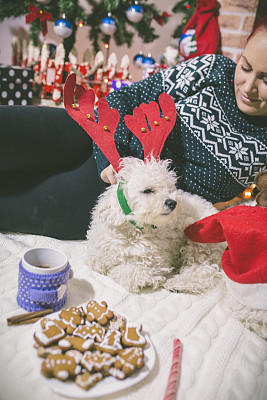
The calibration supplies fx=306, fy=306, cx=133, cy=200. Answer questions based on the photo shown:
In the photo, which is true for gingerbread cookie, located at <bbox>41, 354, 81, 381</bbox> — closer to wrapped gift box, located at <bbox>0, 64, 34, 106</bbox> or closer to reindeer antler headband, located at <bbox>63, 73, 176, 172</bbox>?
reindeer antler headband, located at <bbox>63, 73, 176, 172</bbox>

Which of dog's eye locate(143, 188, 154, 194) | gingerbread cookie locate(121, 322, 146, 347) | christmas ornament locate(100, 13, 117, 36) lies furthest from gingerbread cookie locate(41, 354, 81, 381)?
christmas ornament locate(100, 13, 117, 36)

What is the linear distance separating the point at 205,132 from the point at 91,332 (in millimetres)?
780

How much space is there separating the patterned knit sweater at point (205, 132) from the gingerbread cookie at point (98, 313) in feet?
1.64

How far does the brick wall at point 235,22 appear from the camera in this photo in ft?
6.89

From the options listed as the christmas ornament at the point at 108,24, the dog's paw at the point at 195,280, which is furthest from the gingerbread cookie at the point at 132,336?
the christmas ornament at the point at 108,24

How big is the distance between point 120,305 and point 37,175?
603 mm

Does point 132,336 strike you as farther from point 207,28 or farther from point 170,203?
point 207,28

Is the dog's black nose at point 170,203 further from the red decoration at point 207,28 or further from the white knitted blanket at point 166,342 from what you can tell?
the red decoration at point 207,28

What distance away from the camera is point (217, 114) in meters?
1.15

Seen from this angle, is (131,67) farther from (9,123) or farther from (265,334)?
(265,334)

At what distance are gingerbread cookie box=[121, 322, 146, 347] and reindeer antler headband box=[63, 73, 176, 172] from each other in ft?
1.46

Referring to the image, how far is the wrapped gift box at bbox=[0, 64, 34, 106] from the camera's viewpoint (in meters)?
2.13

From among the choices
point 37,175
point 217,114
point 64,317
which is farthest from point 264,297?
point 37,175

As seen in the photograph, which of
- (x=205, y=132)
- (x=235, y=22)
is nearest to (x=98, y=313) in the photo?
(x=205, y=132)
